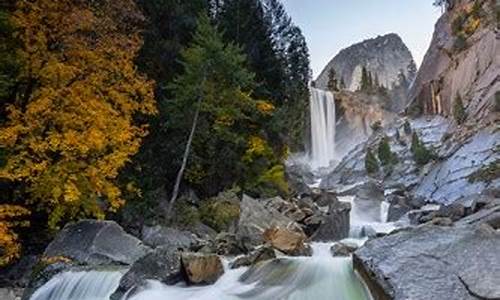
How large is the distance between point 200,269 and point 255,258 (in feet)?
5.12

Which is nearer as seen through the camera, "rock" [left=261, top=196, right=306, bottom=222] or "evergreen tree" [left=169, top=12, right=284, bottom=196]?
"rock" [left=261, top=196, right=306, bottom=222]

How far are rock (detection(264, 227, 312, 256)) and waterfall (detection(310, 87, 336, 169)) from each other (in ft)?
234

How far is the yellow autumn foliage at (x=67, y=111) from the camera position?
1487 cm

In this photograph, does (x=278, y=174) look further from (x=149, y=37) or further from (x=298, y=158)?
(x=298, y=158)

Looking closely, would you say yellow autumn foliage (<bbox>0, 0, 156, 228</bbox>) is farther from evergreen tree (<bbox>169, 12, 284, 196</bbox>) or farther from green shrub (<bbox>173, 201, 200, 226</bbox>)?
evergreen tree (<bbox>169, 12, 284, 196</bbox>)

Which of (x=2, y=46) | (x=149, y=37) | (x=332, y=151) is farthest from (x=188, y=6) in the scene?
(x=332, y=151)

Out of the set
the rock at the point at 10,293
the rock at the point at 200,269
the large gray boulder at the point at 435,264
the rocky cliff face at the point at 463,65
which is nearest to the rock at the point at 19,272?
the rock at the point at 10,293

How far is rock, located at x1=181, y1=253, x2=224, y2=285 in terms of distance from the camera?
467 inches

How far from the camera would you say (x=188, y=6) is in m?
28.0

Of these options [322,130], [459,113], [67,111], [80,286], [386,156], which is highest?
[459,113]

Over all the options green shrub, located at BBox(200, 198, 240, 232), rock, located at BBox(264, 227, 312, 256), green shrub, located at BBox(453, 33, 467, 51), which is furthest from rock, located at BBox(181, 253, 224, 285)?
green shrub, located at BBox(453, 33, 467, 51)

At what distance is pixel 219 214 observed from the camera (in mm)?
22125

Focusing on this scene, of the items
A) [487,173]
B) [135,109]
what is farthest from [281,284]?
[487,173]

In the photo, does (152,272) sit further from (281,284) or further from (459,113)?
(459,113)
